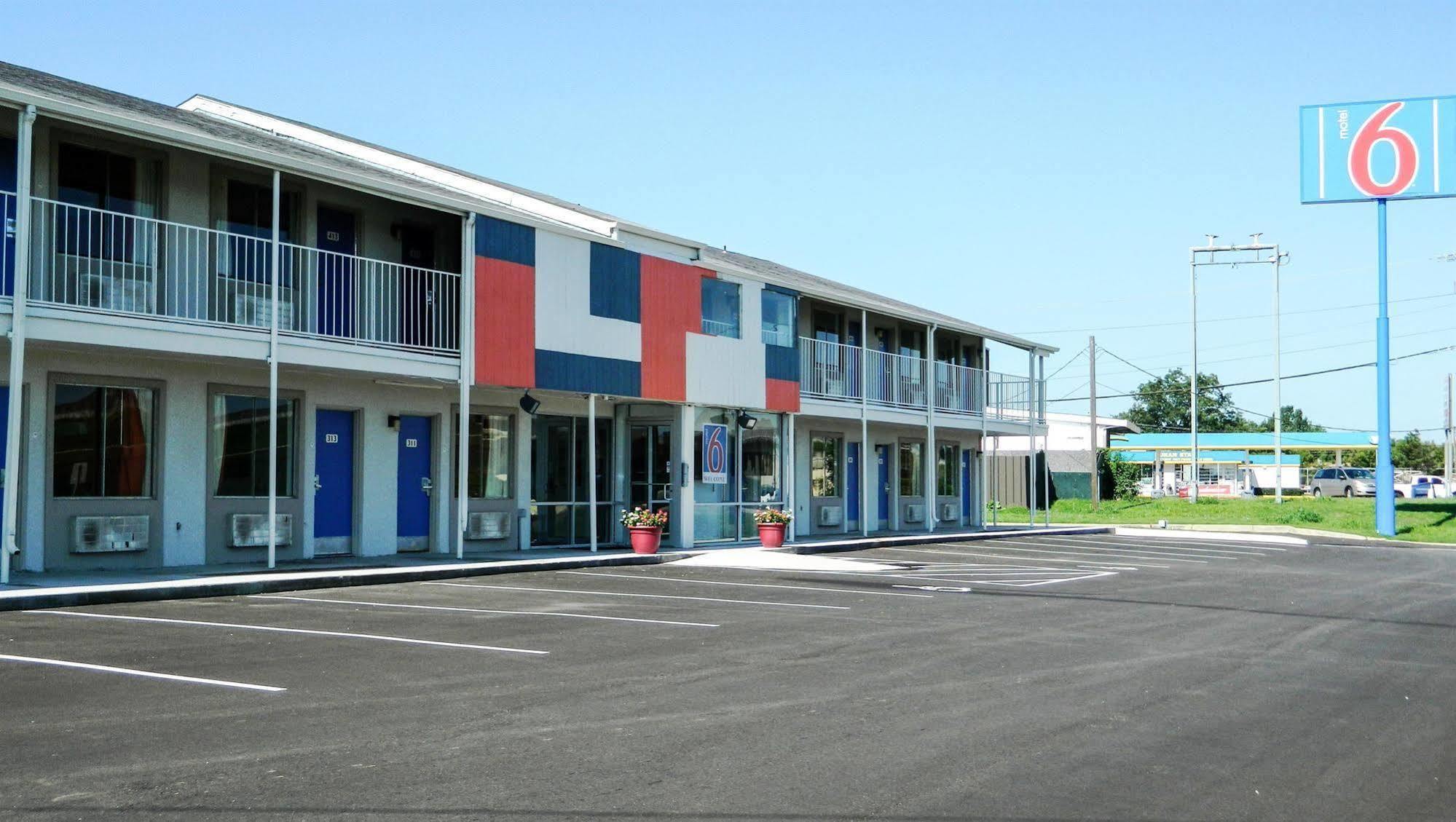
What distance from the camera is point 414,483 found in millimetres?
19406

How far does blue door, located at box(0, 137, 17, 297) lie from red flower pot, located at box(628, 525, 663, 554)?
9864mm

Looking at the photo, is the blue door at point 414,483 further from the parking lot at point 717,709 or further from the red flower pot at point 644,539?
the parking lot at point 717,709

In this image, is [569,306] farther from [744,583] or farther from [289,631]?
[289,631]

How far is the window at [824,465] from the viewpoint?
1123 inches

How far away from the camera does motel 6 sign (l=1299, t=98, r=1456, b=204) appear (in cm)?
3469

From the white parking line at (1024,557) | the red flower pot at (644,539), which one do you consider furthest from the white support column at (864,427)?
the red flower pot at (644,539)

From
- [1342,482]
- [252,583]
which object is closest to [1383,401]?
[252,583]

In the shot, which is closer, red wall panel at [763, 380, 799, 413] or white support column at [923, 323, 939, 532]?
red wall panel at [763, 380, 799, 413]

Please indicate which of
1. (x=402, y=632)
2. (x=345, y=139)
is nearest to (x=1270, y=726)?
(x=402, y=632)

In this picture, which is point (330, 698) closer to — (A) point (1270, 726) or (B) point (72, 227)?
(A) point (1270, 726)

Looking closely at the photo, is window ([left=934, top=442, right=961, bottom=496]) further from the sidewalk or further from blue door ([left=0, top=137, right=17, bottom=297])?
blue door ([left=0, top=137, right=17, bottom=297])

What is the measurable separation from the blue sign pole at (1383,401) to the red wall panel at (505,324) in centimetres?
2644

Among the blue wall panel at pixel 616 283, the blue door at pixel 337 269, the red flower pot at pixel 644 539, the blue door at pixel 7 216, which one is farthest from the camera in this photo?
the blue wall panel at pixel 616 283

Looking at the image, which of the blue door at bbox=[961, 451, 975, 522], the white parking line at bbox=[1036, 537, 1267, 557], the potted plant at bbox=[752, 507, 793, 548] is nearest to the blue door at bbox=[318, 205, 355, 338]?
the potted plant at bbox=[752, 507, 793, 548]
